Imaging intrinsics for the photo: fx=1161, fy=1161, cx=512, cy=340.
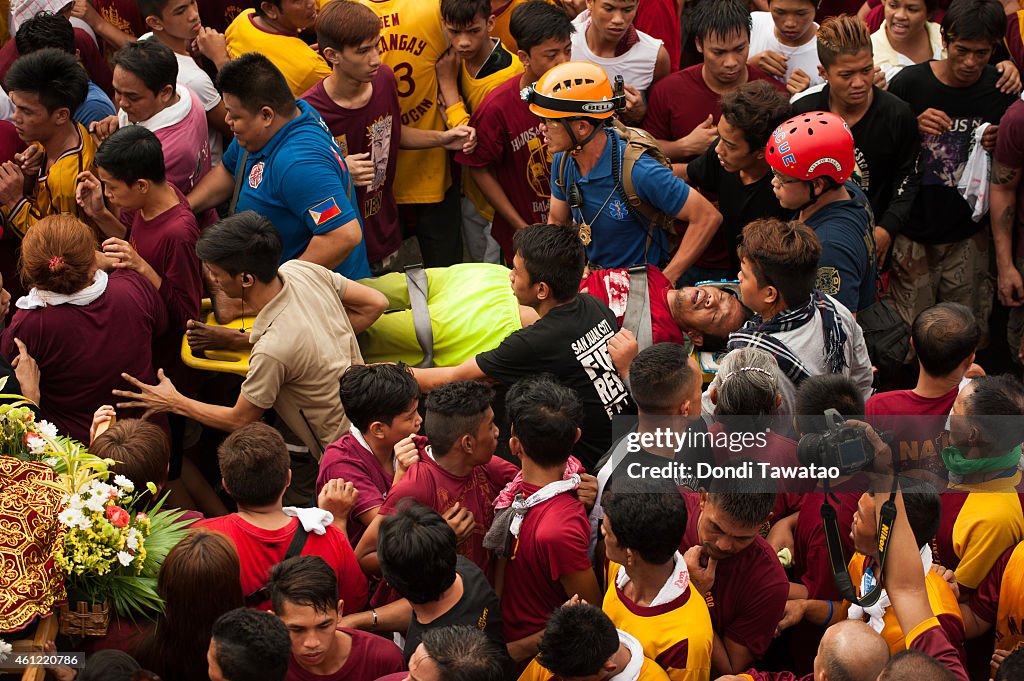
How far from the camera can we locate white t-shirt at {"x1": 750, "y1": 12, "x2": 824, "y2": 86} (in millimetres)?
7016

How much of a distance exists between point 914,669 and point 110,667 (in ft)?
7.56

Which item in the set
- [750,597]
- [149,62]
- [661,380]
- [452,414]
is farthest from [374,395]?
[149,62]

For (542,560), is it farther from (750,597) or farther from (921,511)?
(921,511)

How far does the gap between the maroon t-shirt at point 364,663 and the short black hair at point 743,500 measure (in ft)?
3.92

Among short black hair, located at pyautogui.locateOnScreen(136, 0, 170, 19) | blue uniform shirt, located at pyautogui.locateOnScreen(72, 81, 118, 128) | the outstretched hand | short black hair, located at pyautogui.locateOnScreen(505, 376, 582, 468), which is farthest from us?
short black hair, located at pyautogui.locateOnScreen(136, 0, 170, 19)

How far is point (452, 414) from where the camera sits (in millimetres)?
4301

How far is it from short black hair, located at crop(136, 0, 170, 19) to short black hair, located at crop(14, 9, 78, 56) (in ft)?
1.38

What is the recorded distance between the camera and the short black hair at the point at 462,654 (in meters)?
3.37

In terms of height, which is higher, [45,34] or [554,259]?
[45,34]

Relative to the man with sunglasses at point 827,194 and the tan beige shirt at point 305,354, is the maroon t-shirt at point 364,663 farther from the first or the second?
the man with sunglasses at point 827,194

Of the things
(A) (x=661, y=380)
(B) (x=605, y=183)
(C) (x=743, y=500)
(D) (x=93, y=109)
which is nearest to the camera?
(C) (x=743, y=500)

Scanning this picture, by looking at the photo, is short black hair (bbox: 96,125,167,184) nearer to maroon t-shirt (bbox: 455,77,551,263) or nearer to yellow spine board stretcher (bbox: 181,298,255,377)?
yellow spine board stretcher (bbox: 181,298,255,377)

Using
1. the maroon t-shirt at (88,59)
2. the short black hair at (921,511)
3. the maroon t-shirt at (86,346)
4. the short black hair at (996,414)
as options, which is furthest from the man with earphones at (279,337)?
the short black hair at (996,414)

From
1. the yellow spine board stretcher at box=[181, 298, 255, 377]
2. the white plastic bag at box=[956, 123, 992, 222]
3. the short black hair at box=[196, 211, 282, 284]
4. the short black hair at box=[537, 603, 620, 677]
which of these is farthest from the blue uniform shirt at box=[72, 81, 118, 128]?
the white plastic bag at box=[956, 123, 992, 222]
